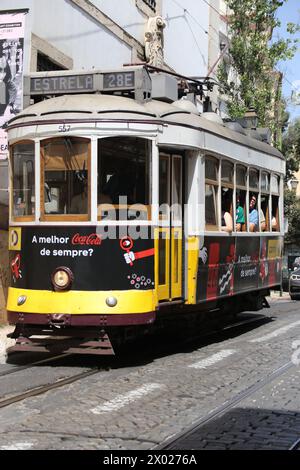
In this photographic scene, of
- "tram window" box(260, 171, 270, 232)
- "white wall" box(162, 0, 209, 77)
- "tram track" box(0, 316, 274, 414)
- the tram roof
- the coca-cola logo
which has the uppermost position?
"white wall" box(162, 0, 209, 77)

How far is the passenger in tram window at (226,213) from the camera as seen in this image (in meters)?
9.70

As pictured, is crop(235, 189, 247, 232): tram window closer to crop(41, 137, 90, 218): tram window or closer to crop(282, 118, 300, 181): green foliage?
crop(41, 137, 90, 218): tram window

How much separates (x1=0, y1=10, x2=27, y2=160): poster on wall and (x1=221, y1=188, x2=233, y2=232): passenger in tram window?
15.4 feet

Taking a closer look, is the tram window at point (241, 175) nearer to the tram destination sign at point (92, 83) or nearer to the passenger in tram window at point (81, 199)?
the tram destination sign at point (92, 83)

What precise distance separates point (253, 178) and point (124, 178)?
12.2ft

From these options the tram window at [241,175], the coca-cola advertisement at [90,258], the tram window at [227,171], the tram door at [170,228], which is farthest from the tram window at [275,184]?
the coca-cola advertisement at [90,258]

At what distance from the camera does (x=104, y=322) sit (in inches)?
295

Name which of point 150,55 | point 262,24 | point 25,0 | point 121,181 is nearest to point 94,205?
point 121,181

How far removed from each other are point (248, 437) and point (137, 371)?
2.79 meters

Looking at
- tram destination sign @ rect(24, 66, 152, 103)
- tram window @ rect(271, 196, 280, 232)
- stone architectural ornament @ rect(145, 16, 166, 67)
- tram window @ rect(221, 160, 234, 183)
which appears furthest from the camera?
stone architectural ornament @ rect(145, 16, 166, 67)

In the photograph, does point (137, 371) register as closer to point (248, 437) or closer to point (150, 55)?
point (248, 437)

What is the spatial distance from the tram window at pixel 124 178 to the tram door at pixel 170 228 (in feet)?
1.04

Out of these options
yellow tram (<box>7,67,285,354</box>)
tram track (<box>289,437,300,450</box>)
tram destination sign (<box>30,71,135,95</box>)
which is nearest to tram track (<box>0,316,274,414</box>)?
yellow tram (<box>7,67,285,354</box>)

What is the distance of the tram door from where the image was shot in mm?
8148
